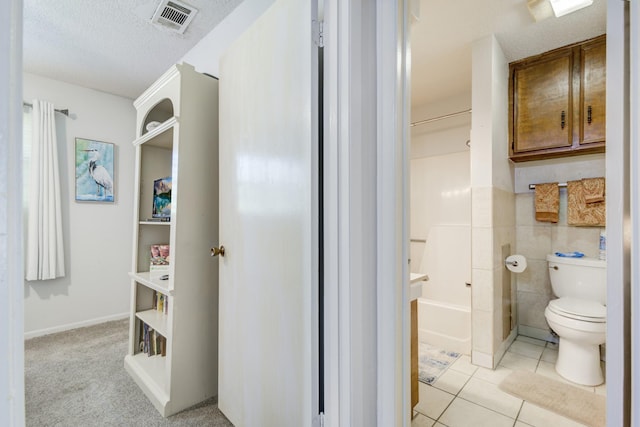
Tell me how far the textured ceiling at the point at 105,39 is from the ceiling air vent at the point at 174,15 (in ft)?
0.11

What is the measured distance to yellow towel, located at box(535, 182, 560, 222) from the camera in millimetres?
2363

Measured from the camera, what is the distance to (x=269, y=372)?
3.95ft

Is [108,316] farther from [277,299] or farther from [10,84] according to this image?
[10,84]

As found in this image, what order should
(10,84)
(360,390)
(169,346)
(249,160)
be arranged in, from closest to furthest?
1. (10,84)
2. (360,390)
3. (249,160)
4. (169,346)

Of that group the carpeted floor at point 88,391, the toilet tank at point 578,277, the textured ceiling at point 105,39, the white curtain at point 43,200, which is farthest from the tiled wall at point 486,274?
the white curtain at point 43,200

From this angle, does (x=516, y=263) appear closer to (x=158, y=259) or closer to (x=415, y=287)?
(x=415, y=287)

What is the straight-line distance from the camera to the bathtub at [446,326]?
2.34 m

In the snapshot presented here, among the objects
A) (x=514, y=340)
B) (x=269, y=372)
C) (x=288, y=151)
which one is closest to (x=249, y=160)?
(x=288, y=151)

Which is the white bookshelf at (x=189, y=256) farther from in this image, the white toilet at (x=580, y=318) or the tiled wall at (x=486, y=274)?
the white toilet at (x=580, y=318)

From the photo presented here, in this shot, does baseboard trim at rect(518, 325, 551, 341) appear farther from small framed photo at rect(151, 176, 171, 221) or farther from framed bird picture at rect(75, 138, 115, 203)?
framed bird picture at rect(75, 138, 115, 203)

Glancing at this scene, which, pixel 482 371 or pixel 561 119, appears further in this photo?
pixel 561 119

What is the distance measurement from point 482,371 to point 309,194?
6.36 feet

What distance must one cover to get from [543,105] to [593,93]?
0.28 metres

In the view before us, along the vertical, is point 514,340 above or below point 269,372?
below
